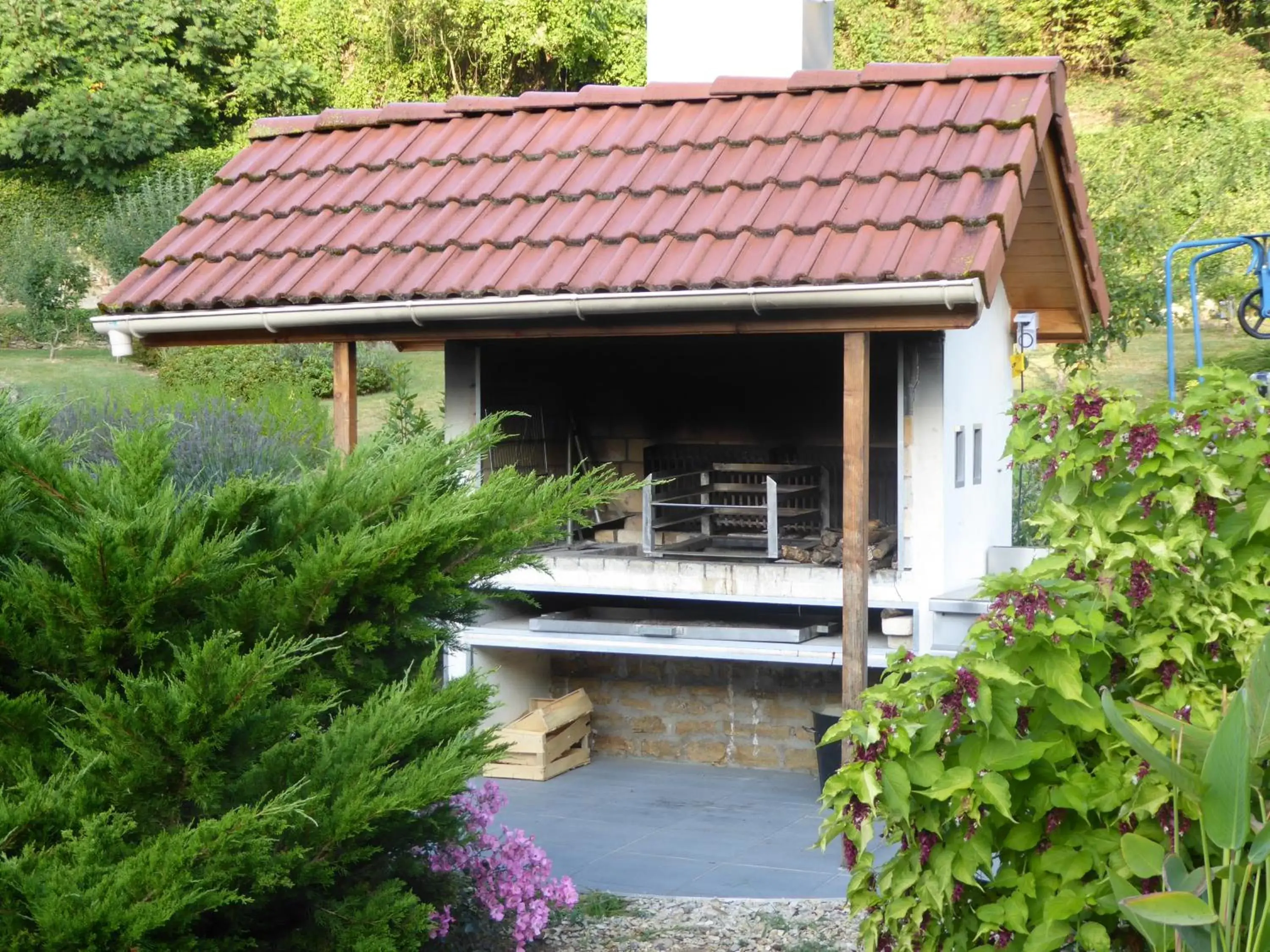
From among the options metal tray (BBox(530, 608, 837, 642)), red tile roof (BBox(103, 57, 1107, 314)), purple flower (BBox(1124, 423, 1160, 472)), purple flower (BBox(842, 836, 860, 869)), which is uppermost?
red tile roof (BBox(103, 57, 1107, 314))

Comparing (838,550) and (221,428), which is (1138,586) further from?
(221,428)

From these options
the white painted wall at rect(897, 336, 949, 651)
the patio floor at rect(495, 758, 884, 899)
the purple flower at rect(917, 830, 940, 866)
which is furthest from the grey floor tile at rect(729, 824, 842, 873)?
the purple flower at rect(917, 830, 940, 866)

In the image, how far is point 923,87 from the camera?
7160 mm

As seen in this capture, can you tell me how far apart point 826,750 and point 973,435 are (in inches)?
88.7

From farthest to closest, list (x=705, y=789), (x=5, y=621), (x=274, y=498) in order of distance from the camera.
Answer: (x=705, y=789)
(x=274, y=498)
(x=5, y=621)

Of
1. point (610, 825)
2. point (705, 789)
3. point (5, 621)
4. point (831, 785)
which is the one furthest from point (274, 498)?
point (705, 789)

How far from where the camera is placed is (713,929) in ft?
15.8

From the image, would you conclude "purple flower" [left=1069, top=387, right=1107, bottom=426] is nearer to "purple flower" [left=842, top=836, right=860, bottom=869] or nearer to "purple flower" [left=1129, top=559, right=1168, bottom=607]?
"purple flower" [left=1129, top=559, right=1168, bottom=607]

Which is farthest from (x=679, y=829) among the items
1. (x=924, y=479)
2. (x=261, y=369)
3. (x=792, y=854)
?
(x=261, y=369)

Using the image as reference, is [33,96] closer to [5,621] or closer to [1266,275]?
[1266,275]

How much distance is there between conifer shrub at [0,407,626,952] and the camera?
2.97 metres

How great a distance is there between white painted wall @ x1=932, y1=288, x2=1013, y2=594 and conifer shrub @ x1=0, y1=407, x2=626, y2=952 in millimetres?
3835

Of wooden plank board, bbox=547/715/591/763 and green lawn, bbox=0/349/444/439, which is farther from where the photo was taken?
green lawn, bbox=0/349/444/439

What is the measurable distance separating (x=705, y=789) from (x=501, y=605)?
5.47 feet
